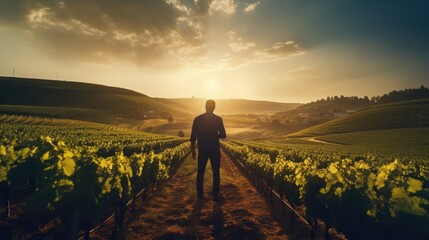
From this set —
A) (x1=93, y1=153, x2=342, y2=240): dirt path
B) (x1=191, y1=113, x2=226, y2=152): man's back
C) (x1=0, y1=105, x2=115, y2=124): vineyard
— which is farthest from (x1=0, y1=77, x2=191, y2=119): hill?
(x1=191, y1=113, x2=226, y2=152): man's back

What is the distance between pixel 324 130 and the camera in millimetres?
96188

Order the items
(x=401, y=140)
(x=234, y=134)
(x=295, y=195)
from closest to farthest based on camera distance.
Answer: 1. (x=295, y=195)
2. (x=401, y=140)
3. (x=234, y=134)

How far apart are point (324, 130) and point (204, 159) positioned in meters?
93.6

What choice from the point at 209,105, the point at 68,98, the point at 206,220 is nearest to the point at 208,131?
the point at 209,105

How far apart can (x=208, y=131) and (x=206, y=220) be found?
10.0 ft

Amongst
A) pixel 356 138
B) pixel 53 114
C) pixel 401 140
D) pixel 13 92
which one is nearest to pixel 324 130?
pixel 356 138

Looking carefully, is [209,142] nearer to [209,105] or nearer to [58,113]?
[209,105]

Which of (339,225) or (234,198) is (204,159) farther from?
(339,225)

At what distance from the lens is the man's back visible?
9797mm

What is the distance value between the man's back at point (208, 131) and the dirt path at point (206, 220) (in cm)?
185

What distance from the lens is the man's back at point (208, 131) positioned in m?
9.80

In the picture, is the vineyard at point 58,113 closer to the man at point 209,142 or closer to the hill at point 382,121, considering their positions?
the hill at point 382,121

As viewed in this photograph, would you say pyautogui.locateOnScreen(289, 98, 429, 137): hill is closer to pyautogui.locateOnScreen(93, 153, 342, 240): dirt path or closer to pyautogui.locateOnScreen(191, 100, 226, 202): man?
pyautogui.locateOnScreen(93, 153, 342, 240): dirt path

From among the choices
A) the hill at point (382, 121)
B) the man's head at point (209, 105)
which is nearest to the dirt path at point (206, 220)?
the man's head at point (209, 105)
